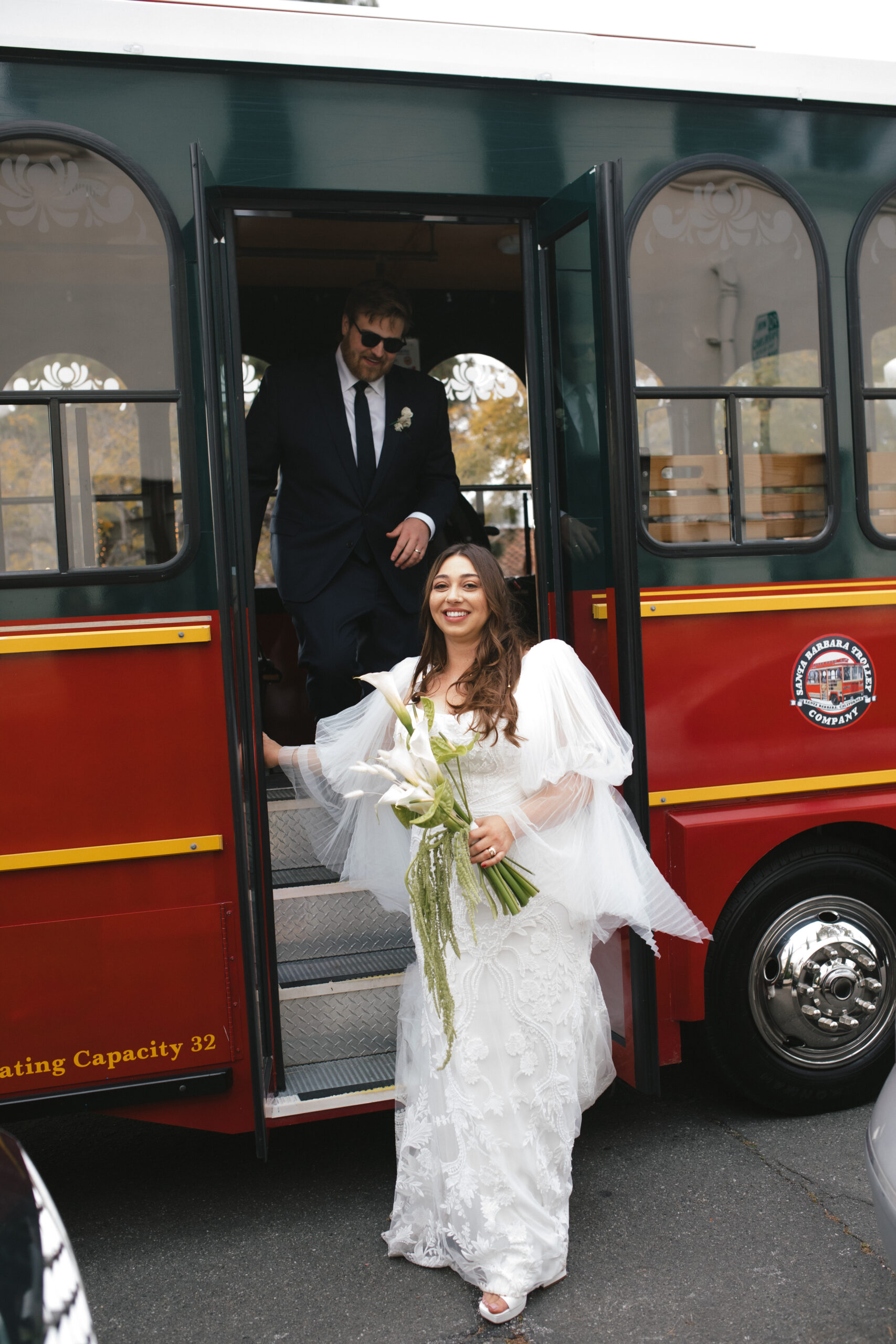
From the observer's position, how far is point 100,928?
9.04 feet

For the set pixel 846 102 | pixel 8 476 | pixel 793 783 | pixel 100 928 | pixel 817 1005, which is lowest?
pixel 817 1005

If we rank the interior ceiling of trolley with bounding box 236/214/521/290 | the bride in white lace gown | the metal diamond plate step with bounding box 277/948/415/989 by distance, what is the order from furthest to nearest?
the interior ceiling of trolley with bounding box 236/214/521/290
the metal diamond plate step with bounding box 277/948/415/989
the bride in white lace gown

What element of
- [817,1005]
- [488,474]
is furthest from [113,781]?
[488,474]

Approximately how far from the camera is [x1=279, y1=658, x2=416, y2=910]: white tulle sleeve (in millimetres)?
2896

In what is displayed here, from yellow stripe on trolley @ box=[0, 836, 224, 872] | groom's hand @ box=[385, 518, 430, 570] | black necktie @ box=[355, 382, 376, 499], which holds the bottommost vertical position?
yellow stripe on trolley @ box=[0, 836, 224, 872]

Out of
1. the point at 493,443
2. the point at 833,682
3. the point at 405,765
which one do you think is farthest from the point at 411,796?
the point at 493,443

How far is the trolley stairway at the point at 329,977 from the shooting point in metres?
3.01

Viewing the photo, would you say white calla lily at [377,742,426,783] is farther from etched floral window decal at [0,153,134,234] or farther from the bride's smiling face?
etched floral window decal at [0,153,134,234]

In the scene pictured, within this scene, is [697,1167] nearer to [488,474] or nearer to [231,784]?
[231,784]

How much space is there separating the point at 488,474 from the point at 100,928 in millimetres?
3691

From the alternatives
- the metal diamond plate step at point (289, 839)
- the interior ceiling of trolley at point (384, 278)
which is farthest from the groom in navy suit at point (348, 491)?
the interior ceiling of trolley at point (384, 278)

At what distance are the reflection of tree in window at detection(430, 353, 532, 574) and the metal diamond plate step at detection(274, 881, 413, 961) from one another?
8.06 ft

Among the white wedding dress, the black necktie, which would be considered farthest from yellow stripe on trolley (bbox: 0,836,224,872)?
the black necktie

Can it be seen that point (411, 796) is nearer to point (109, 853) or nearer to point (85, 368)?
point (109, 853)
